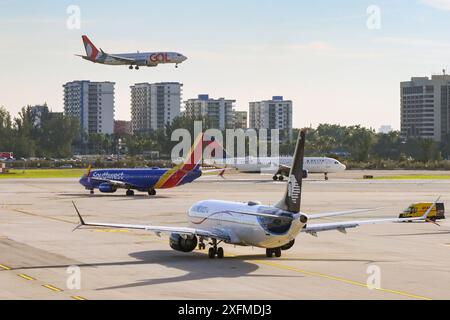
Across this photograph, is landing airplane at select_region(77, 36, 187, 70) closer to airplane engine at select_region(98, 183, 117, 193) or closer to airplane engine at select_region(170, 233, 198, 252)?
airplane engine at select_region(98, 183, 117, 193)

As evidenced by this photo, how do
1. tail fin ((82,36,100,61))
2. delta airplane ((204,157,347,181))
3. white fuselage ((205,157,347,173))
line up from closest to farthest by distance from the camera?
tail fin ((82,36,100,61)) → delta airplane ((204,157,347,181)) → white fuselage ((205,157,347,173))

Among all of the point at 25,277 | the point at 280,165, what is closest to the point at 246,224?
the point at 25,277

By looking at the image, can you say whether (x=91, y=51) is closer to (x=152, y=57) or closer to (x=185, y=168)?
(x=152, y=57)

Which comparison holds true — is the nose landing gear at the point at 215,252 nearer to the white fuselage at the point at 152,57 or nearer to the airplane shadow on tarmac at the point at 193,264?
the airplane shadow on tarmac at the point at 193,264

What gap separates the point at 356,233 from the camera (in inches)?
2756

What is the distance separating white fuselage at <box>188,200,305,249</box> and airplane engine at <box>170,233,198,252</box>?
125 centimetres

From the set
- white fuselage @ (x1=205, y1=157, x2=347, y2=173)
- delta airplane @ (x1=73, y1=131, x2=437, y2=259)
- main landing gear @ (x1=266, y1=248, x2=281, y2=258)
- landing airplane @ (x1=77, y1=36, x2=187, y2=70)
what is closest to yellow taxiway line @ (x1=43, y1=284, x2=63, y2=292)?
delta airplane @ (x1=73, y1=131, x2=437, y2=259)

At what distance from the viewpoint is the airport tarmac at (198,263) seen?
40.8 m

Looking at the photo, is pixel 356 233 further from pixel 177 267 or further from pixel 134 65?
pixel 134 65

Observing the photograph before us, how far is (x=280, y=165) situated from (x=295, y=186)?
123 meters

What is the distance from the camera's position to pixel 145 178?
11869 centimetres

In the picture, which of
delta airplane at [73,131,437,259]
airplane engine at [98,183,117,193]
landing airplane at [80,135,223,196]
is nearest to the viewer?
delta airplane at [73,131,437,259]

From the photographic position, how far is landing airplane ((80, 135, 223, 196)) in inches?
4505
